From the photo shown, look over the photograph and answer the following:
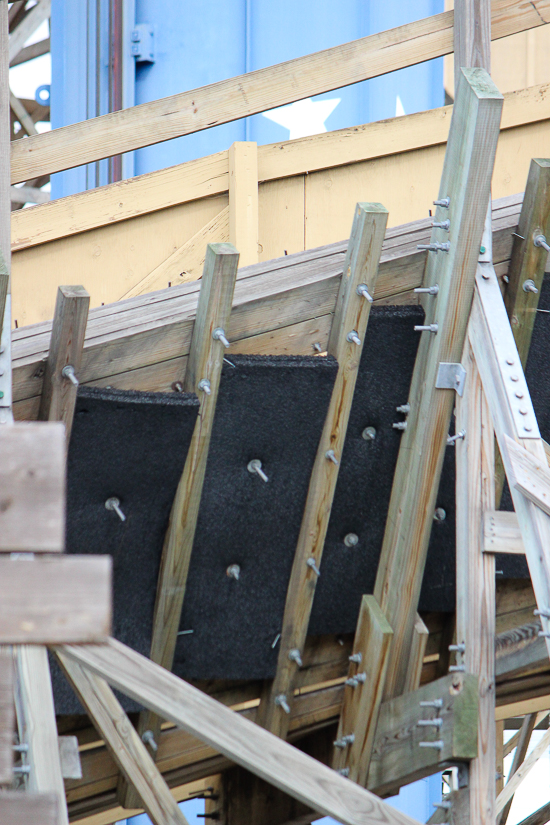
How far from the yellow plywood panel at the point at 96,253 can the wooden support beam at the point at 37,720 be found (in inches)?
87.0

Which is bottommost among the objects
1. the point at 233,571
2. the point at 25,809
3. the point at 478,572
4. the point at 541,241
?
the point at 25,809

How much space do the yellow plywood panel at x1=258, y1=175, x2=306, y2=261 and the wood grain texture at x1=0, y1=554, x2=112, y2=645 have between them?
3.39m

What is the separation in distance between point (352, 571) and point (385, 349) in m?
0.77

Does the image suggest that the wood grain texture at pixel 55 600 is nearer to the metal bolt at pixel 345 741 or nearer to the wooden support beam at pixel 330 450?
the wooden support beam at pixel 330 450

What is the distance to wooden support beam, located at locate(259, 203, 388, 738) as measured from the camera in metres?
3.08

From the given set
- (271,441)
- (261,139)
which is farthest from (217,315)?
(261,139)

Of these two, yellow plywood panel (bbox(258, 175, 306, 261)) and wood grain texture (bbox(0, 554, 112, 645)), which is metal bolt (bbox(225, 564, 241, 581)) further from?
wood grain texture (bbox(0, 554, 112, 645))

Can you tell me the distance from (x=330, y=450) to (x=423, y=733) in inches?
36.0

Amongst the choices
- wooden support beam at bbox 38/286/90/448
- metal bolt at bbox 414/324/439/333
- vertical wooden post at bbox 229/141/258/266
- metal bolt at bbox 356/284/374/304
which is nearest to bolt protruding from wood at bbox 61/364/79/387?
wooden support beam at bbox 38/286/90/448

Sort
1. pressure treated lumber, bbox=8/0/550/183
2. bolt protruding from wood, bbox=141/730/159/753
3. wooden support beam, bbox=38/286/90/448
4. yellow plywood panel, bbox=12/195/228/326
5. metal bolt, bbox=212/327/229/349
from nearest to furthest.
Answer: wooden support beam, bbox=38/286/90/448 → metal bolt, bbox=212/327/229/349 → pressure treated lumber, bbox=8/0/550/183 → bolt protruding from wood, bbox=141/730/159/753 → yellow plywood panel, bbox=12/195/228/326

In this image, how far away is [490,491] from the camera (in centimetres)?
311

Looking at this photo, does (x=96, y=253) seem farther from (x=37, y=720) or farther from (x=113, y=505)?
(x=37, y=720)

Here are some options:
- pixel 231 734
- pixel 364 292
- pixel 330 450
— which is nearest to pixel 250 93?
pixel 364 292

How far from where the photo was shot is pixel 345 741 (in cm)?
356
